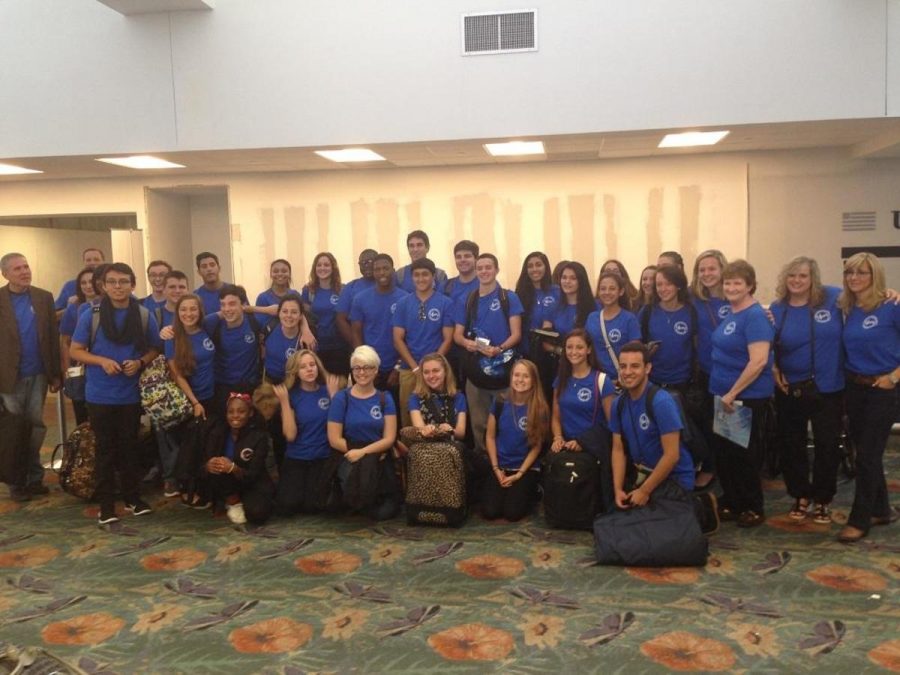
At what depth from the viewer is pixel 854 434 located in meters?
4.46

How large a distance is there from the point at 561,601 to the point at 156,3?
551 centimetres

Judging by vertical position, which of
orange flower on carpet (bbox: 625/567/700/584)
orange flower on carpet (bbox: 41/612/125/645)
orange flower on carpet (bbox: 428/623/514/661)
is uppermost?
orange flower on carpet (bbox: 41/612/125/645)

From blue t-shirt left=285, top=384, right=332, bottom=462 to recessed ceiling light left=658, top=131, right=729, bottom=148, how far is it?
146 inches

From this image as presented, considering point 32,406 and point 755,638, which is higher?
point 32,406

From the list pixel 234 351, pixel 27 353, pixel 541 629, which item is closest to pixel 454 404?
pixel 234 351

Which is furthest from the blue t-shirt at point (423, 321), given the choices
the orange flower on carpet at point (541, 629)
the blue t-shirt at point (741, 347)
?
the orange flower on carpet at point (541, 629)

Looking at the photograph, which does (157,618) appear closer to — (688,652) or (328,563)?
(328,563)

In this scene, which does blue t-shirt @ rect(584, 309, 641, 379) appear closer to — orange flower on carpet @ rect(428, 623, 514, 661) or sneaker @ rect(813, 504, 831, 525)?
sneaker @ rect(813, 504, 831, 525)

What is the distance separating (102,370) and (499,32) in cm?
383

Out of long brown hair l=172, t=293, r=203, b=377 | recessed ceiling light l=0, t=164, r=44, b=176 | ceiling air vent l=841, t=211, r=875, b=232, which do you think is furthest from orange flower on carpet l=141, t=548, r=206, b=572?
ceiling air vent l=841, t=211, r=875, b=232

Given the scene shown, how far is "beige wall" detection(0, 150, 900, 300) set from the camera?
8117 mm

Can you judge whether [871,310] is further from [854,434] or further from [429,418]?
[429,418]

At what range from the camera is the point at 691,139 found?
7.04 meters

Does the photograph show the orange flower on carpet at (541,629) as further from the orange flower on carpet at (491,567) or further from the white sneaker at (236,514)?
the white sneaker at (236,514)
